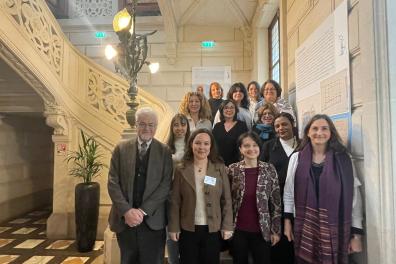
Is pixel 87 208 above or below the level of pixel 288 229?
below

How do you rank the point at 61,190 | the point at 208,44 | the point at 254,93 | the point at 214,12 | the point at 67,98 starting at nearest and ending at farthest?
the point at 254,93 → the point at 67,98 → the point at 61,190 → the point at 214,12 → the point at 208,44

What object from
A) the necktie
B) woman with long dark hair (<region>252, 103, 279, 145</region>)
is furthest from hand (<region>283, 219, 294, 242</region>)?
the necktie

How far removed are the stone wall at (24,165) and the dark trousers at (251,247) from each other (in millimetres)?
4695

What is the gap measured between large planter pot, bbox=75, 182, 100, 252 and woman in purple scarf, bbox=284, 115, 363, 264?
2859mm

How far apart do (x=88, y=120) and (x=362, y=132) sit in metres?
3.88

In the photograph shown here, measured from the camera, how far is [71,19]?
6660 millimetres

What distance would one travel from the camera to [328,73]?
2061mm

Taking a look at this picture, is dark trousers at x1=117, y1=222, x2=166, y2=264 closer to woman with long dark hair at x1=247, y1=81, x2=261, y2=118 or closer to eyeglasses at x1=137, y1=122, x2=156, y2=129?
eyeglasses at x1=137, y1=122, x2=156, y2=129

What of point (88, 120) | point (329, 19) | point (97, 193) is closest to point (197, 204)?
point (329, 19)

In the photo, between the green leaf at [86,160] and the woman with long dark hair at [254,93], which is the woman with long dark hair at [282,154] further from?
the green leaf at [86,160]

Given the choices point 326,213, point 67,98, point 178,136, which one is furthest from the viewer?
point 67,98

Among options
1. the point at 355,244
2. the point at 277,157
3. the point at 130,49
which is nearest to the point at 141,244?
the point at 277,157

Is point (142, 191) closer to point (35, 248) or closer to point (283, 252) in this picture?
point (283, 252)

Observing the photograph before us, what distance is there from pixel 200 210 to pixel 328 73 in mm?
1338
